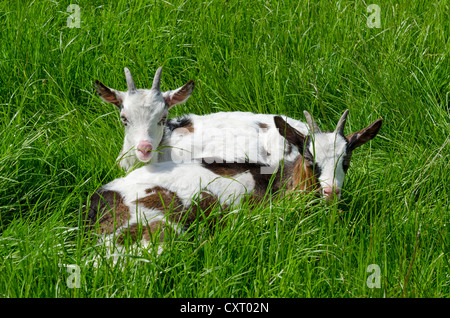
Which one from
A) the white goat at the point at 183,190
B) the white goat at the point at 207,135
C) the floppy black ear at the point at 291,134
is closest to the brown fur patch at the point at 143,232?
the white goat at the point at 183,190

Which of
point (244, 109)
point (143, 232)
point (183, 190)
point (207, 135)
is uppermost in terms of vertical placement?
point (244, 109)

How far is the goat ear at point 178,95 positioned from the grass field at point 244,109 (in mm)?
532

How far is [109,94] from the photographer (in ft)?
19.2

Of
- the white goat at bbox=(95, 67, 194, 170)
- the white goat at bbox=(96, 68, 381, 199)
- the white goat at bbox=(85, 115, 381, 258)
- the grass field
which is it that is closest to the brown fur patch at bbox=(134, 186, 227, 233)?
the white goat at bbox=(85, 115, 381, 258)

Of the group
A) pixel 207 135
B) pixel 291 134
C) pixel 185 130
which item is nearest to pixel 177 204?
pixel 291 134

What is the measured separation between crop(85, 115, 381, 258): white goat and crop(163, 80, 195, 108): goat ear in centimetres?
102

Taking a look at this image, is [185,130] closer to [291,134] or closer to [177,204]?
[291,134]

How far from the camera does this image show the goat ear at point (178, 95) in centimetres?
598

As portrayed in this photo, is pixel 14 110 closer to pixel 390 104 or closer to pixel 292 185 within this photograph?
pixel 292 185

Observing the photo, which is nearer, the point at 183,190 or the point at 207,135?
the point at 183,190

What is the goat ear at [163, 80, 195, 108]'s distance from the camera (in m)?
5.98

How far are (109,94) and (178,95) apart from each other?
0.56 m

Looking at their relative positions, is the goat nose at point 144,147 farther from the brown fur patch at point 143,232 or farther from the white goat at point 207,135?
the brown fur patch at point 143,232

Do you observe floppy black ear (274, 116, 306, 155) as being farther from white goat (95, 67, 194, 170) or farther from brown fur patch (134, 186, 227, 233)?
white goat (95, 67, 194, 170)
